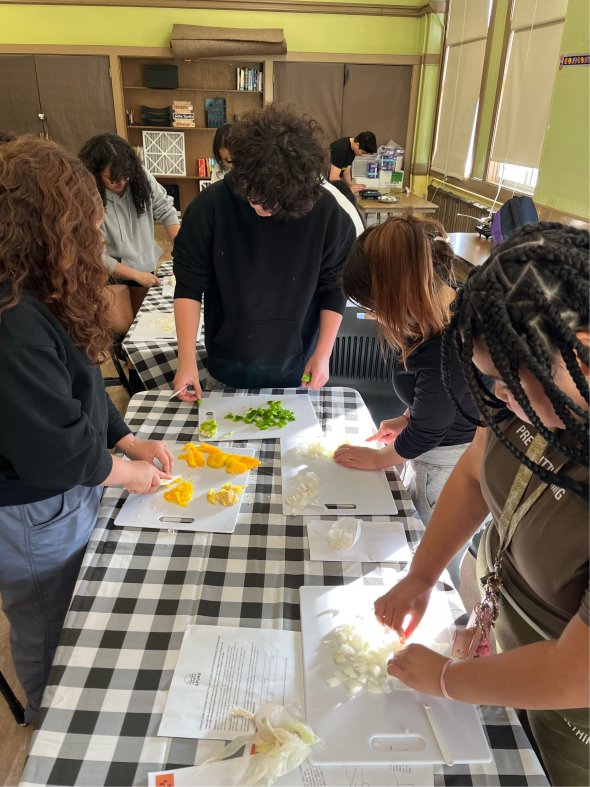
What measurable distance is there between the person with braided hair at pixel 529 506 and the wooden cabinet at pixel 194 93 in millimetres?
6001

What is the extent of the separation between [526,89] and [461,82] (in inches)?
57.9

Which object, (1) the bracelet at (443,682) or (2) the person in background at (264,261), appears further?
(2) the person in background at (264,261)

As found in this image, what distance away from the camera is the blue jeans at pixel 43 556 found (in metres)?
1.09

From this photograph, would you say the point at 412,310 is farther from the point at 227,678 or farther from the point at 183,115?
the point at 183,115

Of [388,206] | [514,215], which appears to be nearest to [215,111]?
[388,206]

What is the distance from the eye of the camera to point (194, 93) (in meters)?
5.98

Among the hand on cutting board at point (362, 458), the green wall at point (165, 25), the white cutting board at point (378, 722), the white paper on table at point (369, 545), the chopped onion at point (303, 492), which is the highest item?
the green wall at point (165, 25)

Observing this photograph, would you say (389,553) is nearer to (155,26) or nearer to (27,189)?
(27,189)

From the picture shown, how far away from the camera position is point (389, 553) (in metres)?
1.05

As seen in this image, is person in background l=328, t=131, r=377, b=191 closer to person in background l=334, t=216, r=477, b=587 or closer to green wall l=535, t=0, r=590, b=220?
green wall l=535, t=0, r=590, b=220

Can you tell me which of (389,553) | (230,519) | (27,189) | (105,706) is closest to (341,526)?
(389,553)

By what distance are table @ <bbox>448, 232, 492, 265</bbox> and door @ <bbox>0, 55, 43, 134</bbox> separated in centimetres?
464

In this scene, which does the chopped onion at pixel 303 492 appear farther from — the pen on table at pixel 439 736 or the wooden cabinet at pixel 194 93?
the wooden cabinet at pixel 194 93

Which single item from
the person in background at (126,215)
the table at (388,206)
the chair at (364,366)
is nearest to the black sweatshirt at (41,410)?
the chair at (364,366)
